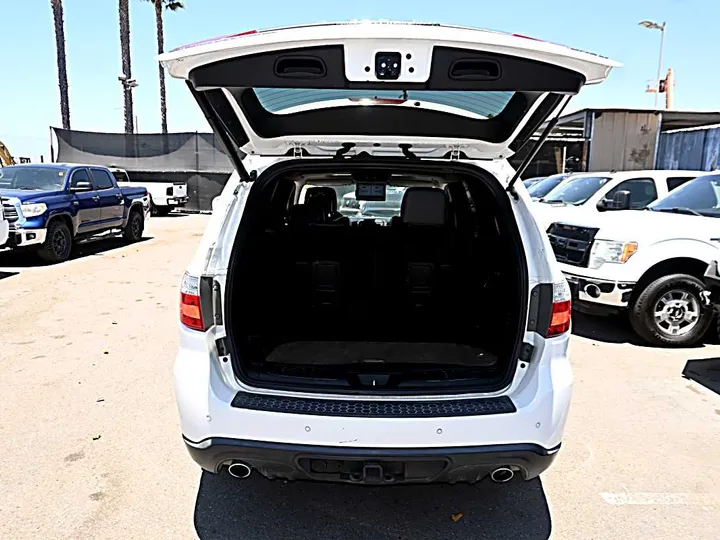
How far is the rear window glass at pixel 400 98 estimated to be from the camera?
2410 millimetres

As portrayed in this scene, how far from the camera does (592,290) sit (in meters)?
5.48

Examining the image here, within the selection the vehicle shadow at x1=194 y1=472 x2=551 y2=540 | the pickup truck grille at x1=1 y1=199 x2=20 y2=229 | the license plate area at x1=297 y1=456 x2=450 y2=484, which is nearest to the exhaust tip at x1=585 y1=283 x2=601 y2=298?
the vehicle shadow at x1=194 y1=472 x2=551 y2=540

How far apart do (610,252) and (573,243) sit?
1.52 ft

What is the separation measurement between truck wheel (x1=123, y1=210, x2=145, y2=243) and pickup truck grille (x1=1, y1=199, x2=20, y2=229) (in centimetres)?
359

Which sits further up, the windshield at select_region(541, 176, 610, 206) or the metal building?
the metal building

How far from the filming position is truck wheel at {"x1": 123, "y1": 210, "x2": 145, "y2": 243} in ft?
41.8

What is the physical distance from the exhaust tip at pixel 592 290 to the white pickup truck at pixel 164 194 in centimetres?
1678

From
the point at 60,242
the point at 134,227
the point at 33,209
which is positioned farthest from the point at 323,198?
the point at 134,227

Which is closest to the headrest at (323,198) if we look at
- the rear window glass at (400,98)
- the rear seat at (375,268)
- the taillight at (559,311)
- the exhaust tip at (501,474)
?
the rear seat at (375,268)

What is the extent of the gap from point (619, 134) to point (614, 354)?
15254mm

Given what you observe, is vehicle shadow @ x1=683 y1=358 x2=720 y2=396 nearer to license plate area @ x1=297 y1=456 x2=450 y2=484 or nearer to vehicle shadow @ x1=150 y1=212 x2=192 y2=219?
license plate area @ x1=297 y1=456 x2=450 y2=484

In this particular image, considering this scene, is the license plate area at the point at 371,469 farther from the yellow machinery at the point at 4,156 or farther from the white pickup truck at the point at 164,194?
the yellow machinery at the point at 4,156

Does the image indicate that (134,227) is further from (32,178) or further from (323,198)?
(323,198)

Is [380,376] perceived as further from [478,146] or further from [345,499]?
[478,146]
